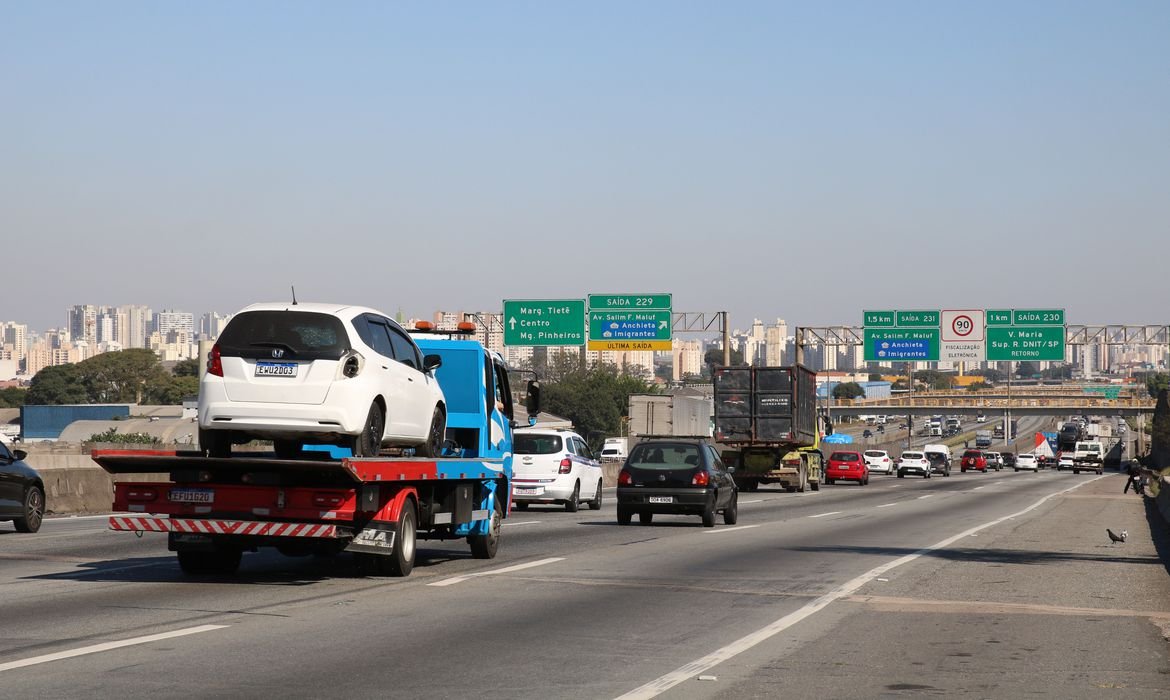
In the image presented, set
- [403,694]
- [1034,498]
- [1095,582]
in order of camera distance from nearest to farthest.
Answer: [403,694]
[1095,582]
[1034,498]

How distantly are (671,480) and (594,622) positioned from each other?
13818 mm

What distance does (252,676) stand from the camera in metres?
8.87

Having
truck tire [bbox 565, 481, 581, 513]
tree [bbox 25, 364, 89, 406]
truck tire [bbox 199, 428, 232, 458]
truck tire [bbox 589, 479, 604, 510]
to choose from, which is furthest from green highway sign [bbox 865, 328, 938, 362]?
tree [bbox 25, 364, 89, 406]

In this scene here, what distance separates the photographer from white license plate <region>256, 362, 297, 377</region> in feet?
44.9

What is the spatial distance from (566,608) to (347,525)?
2269 mm

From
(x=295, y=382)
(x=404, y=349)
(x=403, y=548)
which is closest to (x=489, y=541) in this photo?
(x=403, y=548)

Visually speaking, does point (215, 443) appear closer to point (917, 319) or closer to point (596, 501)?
point (596, 501)

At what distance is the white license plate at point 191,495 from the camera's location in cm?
1384

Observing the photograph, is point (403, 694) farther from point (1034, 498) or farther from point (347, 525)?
point (1034, 498)

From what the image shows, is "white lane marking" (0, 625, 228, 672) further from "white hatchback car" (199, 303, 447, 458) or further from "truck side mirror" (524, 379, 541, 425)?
"truck side mirror" (524, 379, 541, 425)

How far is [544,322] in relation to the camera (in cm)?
6262

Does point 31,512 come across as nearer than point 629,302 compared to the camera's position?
Yes

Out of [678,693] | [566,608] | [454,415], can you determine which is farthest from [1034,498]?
[678,693]

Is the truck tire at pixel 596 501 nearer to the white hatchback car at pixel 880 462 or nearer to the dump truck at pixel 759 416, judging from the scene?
the dump truck at pixel 759 416
